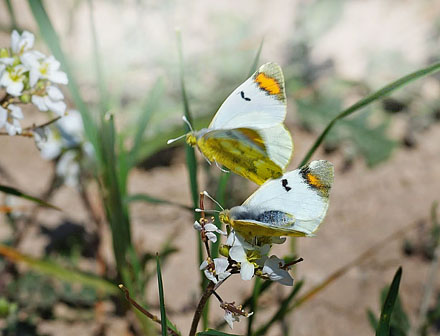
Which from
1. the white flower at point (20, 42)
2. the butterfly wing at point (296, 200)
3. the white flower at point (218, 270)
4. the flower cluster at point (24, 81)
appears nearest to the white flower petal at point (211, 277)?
the white flower at point (218, 270)

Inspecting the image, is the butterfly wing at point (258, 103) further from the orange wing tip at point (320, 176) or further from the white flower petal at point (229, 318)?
the white flower petal at point (229, 318)

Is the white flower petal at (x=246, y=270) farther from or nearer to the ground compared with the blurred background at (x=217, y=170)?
nearer to the ground

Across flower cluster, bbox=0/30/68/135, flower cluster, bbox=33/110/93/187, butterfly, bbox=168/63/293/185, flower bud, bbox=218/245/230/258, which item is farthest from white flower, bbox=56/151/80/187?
flower bud, bbox=218/245/230/258

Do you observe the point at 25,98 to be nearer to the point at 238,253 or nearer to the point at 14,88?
the point at 14,88

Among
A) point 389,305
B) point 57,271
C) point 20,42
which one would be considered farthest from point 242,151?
point 57,271

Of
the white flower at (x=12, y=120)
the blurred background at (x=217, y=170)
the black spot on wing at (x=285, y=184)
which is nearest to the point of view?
the black spot on wing at (x=285, y=184)

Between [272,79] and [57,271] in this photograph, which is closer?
[272,79]

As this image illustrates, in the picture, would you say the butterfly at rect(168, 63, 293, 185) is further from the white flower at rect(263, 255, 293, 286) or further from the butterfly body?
the white flower at rect(263, 255, 293, 286)
